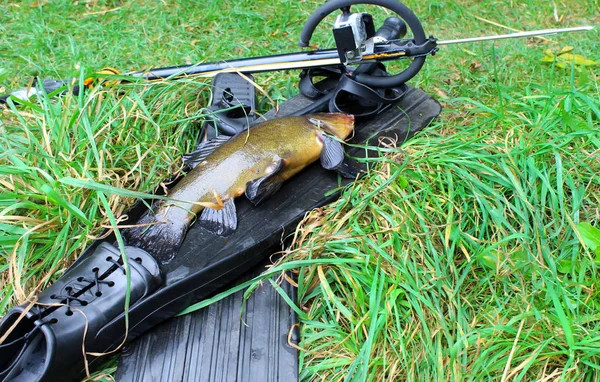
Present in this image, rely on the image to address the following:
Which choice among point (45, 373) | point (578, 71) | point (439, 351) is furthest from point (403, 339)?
point (578, 71)

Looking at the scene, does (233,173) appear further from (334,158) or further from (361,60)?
(361,60)

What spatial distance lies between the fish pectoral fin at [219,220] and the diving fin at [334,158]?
556mm

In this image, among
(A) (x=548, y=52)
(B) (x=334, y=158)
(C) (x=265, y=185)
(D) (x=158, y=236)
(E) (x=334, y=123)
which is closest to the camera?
(D) (x=158, y=236)

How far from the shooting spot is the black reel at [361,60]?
8.13 feet

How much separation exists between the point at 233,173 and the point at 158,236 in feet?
1.46

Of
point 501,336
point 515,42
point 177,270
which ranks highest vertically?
point 177,270

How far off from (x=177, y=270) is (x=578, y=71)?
286cm

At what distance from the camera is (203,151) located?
8.39ft

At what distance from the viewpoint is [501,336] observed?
1942 millimetres

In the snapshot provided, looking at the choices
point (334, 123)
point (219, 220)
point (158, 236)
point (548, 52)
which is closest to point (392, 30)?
point (334, 123)

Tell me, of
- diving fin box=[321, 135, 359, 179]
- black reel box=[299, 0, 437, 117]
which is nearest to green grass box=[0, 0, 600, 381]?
diving fin box=[321, 135, 359, 179]

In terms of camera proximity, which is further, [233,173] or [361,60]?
[361,60]

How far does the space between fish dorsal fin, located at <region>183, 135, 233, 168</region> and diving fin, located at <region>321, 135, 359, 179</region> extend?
0.52 meters

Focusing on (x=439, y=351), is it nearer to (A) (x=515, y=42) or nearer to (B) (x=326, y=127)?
(B) (x=326, y=127)
